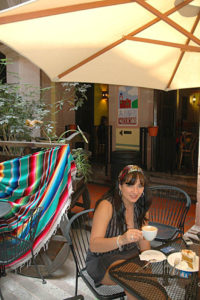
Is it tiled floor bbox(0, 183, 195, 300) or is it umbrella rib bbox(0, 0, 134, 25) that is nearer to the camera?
umbrella rib bbox(0, 0, 134, 25)

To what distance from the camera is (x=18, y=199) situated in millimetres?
3221

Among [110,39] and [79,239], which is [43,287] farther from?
[110,39]

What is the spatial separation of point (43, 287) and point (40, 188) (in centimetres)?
103

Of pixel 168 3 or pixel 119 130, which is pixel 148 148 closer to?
pixel 119 130

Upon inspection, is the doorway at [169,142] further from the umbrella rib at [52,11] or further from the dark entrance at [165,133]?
the umbrella rib at [52,11]

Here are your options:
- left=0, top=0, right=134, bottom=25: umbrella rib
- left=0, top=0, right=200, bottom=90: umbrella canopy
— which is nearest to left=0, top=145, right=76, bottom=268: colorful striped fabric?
left=0, top=0, right=200, bottom=90: umbrella canopy

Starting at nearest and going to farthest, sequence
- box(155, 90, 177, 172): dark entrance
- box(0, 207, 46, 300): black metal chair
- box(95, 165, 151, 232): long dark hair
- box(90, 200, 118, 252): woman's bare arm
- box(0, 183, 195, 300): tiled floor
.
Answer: box(90, 200, 118, 252): woman's bare arm < box(95, 165, 151, 232): long dark hair < box(0, 207, 46, 300): black metal chair < box(0, 183, 195, 300): tiled floor < box(155, 90, 177, 172): dark entrance

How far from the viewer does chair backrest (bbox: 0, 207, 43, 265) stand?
2553 mm

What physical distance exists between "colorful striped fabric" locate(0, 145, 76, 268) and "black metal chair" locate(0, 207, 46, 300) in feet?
0.38

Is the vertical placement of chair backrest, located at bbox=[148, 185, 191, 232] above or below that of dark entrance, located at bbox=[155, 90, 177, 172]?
below

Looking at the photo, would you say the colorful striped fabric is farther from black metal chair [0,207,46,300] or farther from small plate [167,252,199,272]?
small plate [167,252,199,272]

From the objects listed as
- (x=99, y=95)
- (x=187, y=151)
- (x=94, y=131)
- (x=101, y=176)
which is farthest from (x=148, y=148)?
(x=99, y=95)

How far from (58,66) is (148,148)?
19.1 feet

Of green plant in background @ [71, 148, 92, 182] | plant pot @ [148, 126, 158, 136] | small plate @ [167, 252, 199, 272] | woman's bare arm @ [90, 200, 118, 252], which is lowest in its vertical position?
small plate @ [167, 252, 199, 272]
